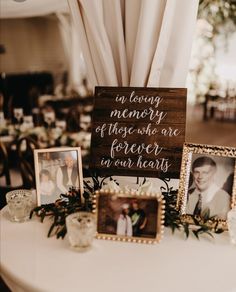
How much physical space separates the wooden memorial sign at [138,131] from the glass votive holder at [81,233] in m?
0.36

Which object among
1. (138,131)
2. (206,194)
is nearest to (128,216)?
(206,194)

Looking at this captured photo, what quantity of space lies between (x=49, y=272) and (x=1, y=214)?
440mm

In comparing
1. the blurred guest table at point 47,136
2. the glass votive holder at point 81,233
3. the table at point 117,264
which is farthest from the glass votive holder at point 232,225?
the blurred guest table at point 47,136

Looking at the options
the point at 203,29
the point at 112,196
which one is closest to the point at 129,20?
the point at 112,196

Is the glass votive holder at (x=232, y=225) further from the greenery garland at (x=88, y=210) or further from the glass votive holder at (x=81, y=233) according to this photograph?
the glass votive holder at (x=81, y=233)

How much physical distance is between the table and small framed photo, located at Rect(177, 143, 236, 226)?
10cm

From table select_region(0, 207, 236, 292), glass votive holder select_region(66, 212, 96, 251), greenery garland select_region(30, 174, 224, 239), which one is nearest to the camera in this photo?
table select_region(0, 207, 236, 292)

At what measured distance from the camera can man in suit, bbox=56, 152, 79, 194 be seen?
1353mm

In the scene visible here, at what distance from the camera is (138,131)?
143cm

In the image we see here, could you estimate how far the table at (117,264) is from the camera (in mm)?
954

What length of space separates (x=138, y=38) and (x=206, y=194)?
2.28ft

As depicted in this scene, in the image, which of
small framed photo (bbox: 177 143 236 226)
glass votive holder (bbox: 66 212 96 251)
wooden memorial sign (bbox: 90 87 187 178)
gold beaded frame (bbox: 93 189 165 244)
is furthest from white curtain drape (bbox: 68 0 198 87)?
glass votive holder (bbox: 66 212 96 251)

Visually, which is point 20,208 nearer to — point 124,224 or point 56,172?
point 56,172

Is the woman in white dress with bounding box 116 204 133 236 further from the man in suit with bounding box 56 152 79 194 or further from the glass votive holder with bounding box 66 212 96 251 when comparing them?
the man in suit with bounding box 56 152 79 194
